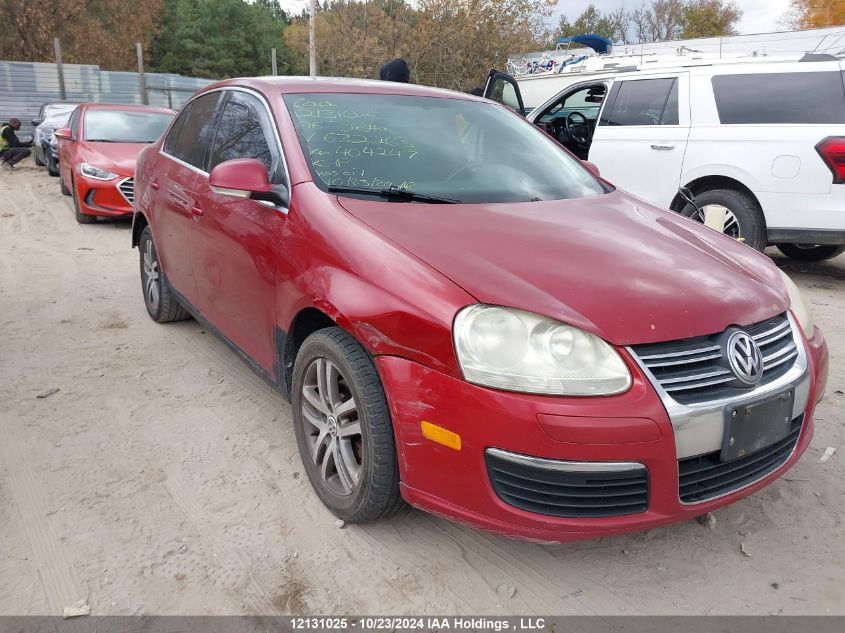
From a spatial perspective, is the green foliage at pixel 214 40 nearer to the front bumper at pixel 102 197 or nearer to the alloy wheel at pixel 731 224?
the front bumper at pixel 102 197

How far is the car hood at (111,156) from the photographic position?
26.5ft

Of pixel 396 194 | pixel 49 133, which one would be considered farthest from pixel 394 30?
pixel 396 194

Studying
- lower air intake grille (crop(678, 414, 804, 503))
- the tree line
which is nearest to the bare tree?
the tree line

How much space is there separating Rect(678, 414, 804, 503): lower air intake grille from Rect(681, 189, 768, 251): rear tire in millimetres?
3802

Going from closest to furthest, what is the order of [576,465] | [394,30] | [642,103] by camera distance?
[576,465]
[642,103]
[394,30]

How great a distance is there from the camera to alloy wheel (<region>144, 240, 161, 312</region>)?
454cm

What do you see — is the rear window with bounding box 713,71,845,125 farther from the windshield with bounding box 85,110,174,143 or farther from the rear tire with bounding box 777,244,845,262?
the windshield with bounding box 85,110,174,143

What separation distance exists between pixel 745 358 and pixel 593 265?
0.55 metres

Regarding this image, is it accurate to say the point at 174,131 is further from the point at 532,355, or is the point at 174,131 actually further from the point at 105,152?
the point at 105,152

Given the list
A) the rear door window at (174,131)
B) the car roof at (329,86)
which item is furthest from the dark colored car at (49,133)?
the car roof at (329,86)

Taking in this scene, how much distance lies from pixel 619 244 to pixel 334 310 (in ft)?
3.52

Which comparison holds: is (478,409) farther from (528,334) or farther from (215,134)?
(215,134)

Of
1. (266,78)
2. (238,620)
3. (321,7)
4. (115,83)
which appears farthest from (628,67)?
(321,7)

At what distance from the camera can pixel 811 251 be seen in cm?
666
